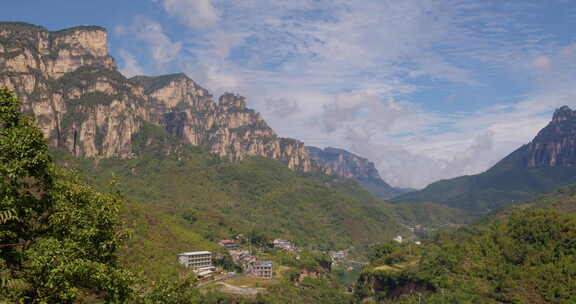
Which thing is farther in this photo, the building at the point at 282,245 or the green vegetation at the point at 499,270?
the building at the point at 282,245

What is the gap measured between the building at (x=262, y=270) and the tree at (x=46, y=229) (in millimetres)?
85728

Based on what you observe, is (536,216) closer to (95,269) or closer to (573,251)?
(573,251)

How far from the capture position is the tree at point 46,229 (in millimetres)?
13672

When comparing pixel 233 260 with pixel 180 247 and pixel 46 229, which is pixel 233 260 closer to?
pixel 180 247

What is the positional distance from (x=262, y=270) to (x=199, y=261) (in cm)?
1502

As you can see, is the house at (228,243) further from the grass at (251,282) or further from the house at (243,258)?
the grass at (251,282)

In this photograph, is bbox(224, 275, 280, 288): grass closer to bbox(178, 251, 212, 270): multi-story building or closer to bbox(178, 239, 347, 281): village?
bbox(178, 239, 347, 281): village

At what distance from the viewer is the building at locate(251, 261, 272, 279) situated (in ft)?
328

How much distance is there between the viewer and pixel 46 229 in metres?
15.8

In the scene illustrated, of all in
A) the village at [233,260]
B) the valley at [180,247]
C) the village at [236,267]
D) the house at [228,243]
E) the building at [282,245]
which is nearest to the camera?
the valley at [180,247]

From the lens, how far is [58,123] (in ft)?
624

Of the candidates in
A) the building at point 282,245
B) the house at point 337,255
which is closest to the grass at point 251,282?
the building at point 282,245

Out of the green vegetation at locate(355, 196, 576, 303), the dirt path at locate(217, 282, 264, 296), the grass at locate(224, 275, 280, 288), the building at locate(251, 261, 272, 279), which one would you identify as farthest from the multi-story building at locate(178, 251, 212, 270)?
the green vegetation at locate(355, 196, 576, 303)

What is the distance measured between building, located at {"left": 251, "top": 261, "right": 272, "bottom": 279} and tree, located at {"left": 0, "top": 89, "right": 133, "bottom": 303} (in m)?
85.7
